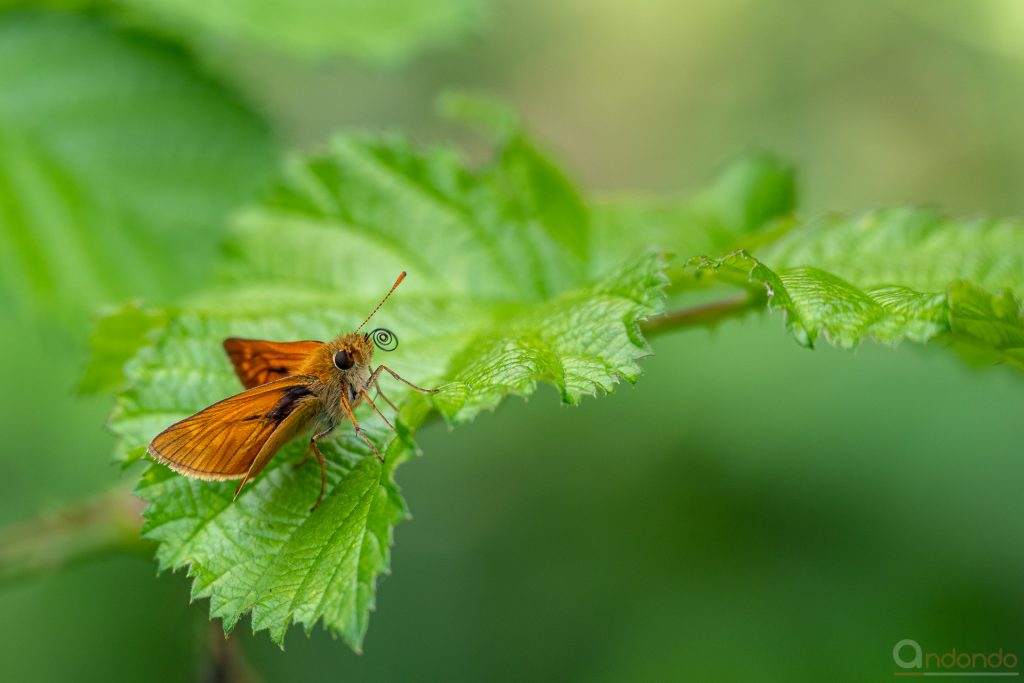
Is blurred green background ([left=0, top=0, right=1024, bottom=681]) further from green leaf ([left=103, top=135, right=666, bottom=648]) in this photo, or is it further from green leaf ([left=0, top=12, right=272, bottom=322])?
green leaf ([left=103, top=135, right=666, bottom=648])

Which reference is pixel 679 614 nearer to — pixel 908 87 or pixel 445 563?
pixel 445 563

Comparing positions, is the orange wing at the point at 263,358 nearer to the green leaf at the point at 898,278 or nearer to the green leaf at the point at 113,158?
the green leaf at the point at 898,278

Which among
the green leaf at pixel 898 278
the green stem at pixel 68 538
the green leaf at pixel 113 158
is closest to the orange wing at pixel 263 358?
the green stem at pixel 68 538

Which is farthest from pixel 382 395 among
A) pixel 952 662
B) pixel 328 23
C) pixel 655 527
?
pixel 655 527

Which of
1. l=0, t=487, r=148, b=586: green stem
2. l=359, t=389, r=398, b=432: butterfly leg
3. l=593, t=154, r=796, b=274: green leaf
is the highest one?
l=593, t=154, r=796, b=274: green leaf

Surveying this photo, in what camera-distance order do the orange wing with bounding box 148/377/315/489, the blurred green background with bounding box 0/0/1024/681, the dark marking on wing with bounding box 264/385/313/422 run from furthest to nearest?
the blurred green background with bounding box 0/0/1024/681
the dark marking on wing with bounding box 264/385/313/422
the orange wing with bounding box 148/377/315/489

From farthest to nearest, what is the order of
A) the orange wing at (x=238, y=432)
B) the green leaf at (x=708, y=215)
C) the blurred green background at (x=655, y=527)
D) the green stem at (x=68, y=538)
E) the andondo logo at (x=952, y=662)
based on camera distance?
the blurred green background at (x=655, y=527)
the andondo logo at (x=952, y=662)
the green leaf at (x=708, y=215)
the green stem at (x=68, y=538)
the orange wing at (x=238, y=432)

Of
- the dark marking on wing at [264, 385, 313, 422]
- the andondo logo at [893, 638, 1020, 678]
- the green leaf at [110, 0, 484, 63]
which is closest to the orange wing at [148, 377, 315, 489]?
the dark marking on wing at [264, 385, 313, 422]
